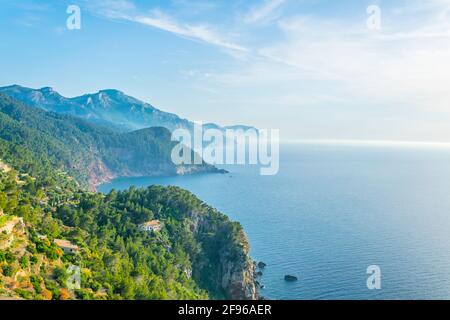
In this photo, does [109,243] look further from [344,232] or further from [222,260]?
[344,232]

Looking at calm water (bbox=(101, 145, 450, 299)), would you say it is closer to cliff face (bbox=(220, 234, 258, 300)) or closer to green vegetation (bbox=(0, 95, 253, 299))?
cliff face (bbox=(220, 234, 258, 300))

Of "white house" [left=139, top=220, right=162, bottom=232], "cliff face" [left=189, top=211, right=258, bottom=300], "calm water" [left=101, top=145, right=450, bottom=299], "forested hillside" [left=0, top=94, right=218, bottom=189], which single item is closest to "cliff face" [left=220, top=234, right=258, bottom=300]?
"cliff face" [left=189, top=211, right=258, bottom=300]

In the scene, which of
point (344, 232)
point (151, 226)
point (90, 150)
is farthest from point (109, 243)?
point (90, 150)

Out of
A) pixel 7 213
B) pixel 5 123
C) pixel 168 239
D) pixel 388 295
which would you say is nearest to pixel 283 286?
pixel 388 295

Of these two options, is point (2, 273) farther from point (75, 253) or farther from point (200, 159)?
point (200, 159)
